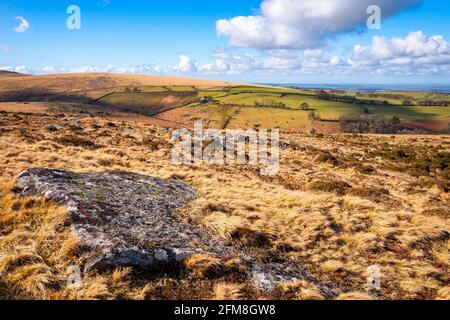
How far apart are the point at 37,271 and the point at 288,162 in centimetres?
2675

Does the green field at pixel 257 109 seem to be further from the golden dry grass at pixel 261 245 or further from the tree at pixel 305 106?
the golden dry grass at pixel 261 245

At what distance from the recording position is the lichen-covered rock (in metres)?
7.40

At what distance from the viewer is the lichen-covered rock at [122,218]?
7.40m

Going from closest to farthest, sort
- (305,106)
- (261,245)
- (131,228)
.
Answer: (131,228) < (261,245) < (305,106)

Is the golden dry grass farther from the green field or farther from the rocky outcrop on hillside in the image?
the green field

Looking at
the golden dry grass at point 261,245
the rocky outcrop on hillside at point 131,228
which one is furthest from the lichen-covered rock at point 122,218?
the golden dry grass at point 261,245

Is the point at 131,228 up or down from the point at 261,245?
up

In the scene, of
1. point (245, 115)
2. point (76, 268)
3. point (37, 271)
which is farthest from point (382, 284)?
point (245, 115)

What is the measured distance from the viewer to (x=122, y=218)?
956 centimetres

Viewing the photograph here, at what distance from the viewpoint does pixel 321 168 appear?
100 ft

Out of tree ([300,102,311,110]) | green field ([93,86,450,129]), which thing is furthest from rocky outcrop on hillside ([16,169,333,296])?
tree ([300,102,311,110])

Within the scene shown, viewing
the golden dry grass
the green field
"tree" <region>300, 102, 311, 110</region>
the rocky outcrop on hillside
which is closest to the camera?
the golden dry grass

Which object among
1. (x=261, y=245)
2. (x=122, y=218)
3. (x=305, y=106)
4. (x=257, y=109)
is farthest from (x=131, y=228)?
(x=305, y=106)

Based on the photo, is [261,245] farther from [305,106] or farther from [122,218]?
[305,106]
